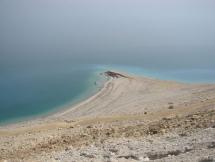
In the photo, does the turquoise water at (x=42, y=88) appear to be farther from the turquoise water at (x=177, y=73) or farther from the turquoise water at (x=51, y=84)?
the turquoise water at (x=177, y=73)

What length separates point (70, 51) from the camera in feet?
431

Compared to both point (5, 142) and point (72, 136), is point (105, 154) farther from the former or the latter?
point (5, 142)

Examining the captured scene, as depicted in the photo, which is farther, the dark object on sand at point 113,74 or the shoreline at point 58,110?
the dark object on sand at point 113,74

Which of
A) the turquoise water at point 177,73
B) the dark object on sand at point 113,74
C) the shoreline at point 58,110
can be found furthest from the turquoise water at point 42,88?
the turquoise water at point 177,73

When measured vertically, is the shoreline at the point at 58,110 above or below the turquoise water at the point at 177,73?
below

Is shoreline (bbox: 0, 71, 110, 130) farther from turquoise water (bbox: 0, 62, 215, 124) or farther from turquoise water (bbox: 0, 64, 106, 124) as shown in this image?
turquoise water (bbox: 0, 64, 106, 124)

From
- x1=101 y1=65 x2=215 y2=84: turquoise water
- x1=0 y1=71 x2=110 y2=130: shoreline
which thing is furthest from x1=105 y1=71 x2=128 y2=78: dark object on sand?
x1=101 y1=65 x2=215 y2=84: turquoise water

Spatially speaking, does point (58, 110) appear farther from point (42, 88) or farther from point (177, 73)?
point (177, 73)

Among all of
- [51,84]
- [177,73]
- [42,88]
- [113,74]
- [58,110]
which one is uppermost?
[177,73]

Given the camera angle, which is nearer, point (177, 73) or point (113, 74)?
point (113, 74)

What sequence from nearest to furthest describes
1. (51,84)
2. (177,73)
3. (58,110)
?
(58,110)
(51,84)
(177,73)

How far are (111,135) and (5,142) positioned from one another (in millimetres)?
6882

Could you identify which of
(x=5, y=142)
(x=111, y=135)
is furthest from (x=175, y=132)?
(x=5, y=142)

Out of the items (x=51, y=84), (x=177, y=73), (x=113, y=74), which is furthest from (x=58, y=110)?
(x=177, y=73)
